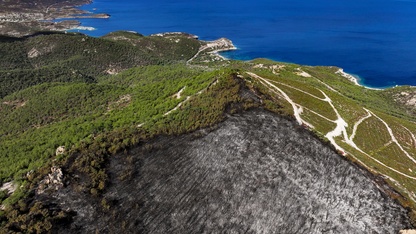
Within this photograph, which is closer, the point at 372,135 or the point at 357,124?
the point at 372,135

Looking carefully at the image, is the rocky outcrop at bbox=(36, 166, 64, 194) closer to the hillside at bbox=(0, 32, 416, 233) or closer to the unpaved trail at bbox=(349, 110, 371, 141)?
the hillside at bbox=(0, 32, 416, 233)

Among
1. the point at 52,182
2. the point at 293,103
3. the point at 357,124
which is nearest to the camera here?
the point at 52,182

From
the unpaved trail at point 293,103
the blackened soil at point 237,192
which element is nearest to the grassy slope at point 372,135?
the unpaved trail at point 293,103

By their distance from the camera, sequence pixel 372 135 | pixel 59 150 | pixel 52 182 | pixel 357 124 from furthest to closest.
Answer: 1. pixel 357 124
2. pixel 372 135
3. pixel 59 150
4. pixel 52 182

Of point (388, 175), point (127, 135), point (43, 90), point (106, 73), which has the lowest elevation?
point (106, 73)

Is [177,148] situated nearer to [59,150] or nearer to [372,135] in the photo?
[59,150]

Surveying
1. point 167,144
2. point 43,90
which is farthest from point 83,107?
point 167,144

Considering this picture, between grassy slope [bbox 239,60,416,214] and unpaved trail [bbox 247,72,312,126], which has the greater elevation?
unpaved trail [bbox 247,72,312,126]

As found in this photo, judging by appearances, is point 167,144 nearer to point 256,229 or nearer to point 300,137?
point 256,229

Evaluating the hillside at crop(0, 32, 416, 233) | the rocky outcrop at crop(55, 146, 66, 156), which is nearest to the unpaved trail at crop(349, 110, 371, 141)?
the hillside at crop(0, 32, 416, 233)

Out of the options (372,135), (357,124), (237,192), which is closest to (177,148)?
(237,192)

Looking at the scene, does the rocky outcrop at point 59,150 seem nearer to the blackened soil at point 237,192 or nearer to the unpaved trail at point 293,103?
the blackened soil at point 237,192
